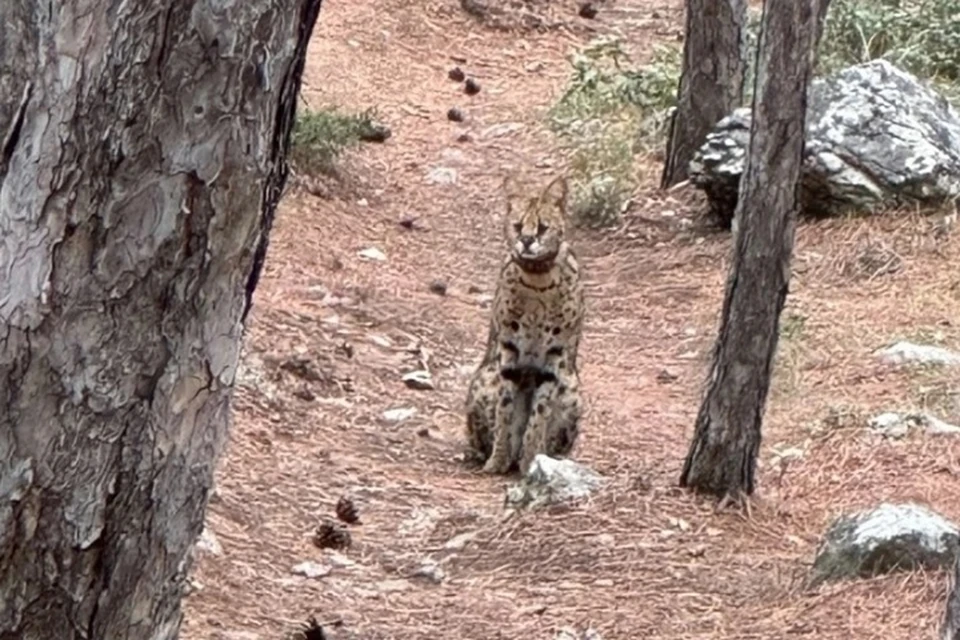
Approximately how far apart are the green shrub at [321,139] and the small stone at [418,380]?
2659 mm

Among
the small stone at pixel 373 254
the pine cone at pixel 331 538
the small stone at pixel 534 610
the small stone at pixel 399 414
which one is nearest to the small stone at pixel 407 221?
the small stone at pixel 373 254

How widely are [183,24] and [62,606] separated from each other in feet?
2.38

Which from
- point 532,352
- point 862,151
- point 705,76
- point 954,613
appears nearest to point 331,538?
point 532,352

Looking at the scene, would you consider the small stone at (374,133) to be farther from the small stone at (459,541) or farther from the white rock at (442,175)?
the small stone at (459,541)

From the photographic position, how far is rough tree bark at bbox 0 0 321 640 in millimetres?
2314

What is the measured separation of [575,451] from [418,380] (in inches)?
47.2

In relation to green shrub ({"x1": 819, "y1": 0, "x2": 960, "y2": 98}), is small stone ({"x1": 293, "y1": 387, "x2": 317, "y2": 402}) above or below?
below

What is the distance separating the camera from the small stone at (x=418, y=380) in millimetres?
9141

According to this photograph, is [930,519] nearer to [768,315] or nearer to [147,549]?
[768,315]

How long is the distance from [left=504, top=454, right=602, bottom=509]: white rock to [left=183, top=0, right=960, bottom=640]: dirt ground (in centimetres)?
9

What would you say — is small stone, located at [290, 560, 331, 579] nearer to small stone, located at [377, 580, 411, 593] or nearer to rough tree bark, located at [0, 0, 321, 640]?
small stone, located at [377, 580, 411, 593]

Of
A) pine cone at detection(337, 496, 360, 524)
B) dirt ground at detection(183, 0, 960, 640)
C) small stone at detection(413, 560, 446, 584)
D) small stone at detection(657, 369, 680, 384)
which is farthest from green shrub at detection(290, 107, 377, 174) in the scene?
small stone at detection(413, 560, 446, 584)

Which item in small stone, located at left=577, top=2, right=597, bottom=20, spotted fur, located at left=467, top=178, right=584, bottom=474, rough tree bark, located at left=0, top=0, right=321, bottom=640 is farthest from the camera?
small stone, located at left=577, top=2, right=597, bottom=20

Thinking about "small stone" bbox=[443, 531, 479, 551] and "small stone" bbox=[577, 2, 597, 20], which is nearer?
"small stone" bbox=[443, 531, 479, 551]
